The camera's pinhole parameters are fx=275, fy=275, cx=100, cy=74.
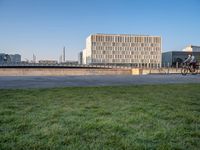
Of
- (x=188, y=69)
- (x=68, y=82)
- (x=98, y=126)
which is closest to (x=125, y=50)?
(x=188, y=69)

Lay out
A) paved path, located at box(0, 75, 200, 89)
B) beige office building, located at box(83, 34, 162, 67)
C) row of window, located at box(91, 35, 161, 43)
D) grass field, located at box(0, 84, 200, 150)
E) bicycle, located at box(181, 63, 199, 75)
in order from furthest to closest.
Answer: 1. beige office building, located at box(83, 34, 162, 67)
2. row of window, located at box(91, 35, 161, 43)
3. bicycle, located at box(181, 63, 199, 75)
4. paved path, located at box(0, 75, 200, 89)
5. grass field, located at box(0, 84, 200, 150)

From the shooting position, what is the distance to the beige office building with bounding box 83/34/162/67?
14638cm

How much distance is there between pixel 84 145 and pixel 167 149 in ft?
3.55

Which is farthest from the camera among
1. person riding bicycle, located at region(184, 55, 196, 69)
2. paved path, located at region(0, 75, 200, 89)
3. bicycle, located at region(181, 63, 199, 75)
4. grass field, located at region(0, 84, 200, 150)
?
bicycle, located at region(181, 63, 199, 75)

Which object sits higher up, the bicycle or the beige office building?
the beige office building

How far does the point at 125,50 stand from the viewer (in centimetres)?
15100

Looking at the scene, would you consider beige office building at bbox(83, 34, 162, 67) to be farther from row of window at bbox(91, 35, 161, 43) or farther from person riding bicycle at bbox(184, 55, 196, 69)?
person riding bicycle at bbox(184, 55, 196, 69)

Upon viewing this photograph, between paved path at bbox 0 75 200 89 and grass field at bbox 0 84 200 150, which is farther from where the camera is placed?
paved path at bbox 0 75 200 89

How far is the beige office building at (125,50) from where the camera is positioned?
480ft

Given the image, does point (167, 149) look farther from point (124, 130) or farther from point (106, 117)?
point (106, 117)

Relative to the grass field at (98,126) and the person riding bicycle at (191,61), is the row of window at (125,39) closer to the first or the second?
the person riding bicycle at (191,61)

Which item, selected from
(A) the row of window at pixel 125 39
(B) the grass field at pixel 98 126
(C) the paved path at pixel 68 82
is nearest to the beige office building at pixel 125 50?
(A) the row of window at pixel 125 39

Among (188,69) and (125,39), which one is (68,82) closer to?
(188,69)

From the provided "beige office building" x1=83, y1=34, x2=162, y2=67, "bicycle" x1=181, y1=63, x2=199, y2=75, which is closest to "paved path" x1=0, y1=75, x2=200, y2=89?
"bicycle" x1=181, y1=63, x2=199, y2=75
